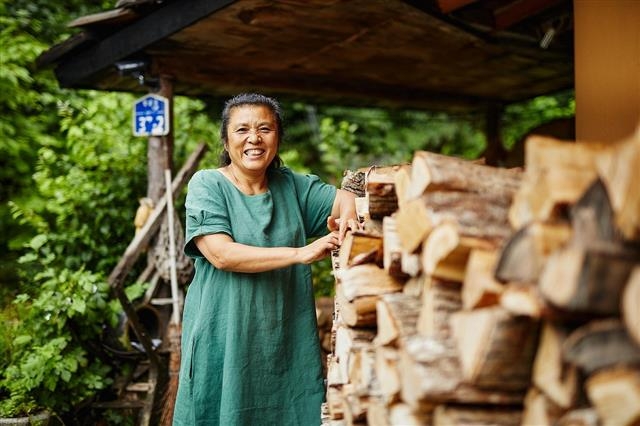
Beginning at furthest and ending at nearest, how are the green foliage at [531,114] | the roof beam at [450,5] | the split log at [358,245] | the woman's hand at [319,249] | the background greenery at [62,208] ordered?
the green foliage at [531,114]
the background greenery at [62,208]
the roof beam at [450,5]
the woman's hand at [319,249]
the split log at [358,245]

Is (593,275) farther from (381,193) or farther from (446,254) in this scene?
(381,193)

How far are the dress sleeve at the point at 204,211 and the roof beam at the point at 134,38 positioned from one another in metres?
1.46

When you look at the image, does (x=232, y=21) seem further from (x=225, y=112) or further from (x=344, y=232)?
(x=344, y=232)

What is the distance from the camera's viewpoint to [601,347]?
1.22m

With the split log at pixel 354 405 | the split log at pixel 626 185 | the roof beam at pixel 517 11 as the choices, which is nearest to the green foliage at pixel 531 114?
the roof beam at pixel 517 11

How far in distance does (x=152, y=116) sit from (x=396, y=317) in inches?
152

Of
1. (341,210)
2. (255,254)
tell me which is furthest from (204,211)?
(341,210)

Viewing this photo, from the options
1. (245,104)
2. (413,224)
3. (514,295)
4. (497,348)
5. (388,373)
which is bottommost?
(388,373)

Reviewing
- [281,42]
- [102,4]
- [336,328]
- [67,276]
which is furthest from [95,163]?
[102,4]

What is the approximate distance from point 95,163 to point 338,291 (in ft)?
Answer: 12.3

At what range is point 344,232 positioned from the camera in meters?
2.60

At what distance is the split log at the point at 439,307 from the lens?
1.59 m

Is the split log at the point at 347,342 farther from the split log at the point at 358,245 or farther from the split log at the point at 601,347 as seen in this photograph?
the split log at the point at 601,347

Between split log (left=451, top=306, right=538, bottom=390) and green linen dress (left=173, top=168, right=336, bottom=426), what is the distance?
1464 mm
